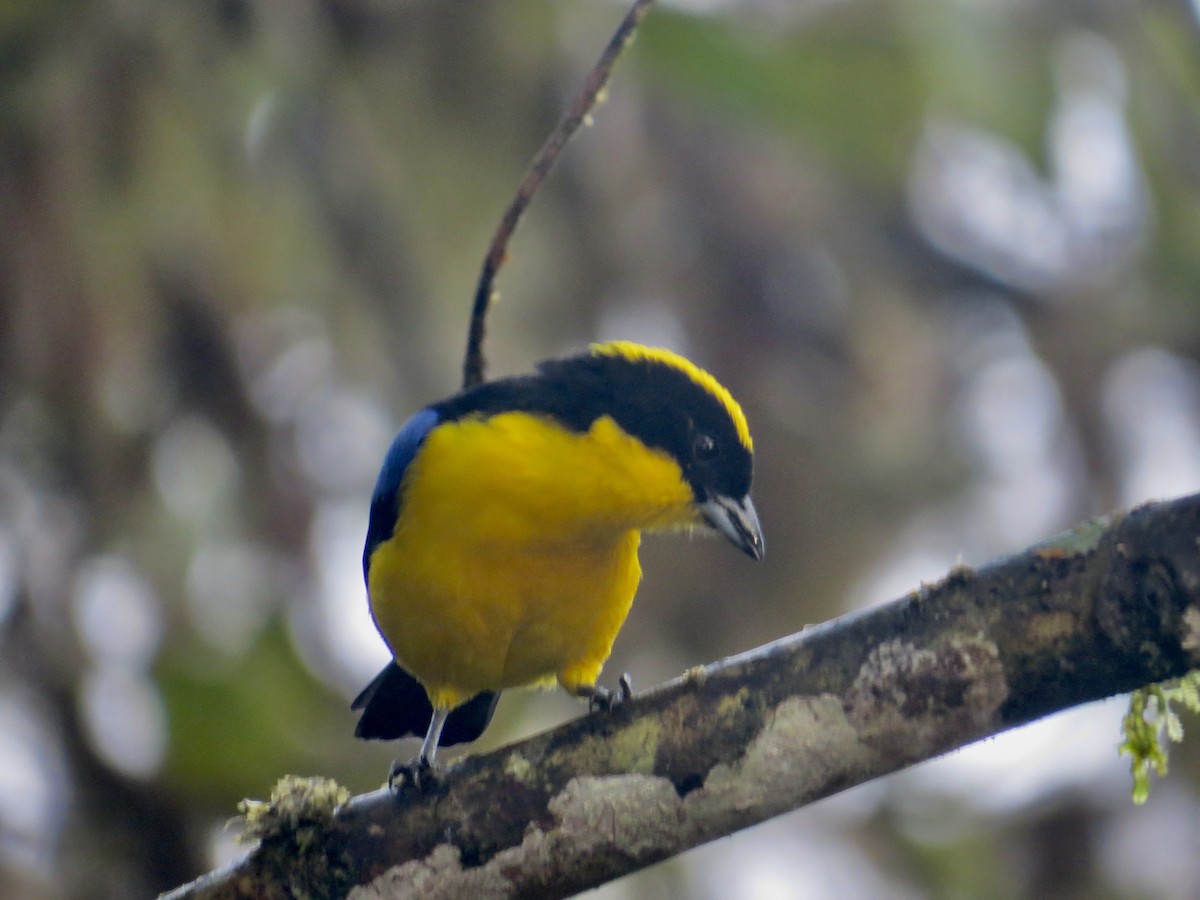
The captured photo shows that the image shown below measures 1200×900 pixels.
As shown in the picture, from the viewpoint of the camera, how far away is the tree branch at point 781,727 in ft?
8.34

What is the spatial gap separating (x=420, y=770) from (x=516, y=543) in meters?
0.73

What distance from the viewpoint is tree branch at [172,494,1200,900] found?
2.54 m

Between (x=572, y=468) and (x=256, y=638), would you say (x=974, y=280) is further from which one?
(x=572, y=468)

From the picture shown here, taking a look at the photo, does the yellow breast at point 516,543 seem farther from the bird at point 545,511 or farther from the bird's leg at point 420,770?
the bird's leg at point 420,770

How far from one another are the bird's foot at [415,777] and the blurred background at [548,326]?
2.68m

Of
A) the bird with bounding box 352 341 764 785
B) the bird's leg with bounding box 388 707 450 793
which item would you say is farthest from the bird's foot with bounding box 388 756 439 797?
the bird with bounding box 352 341 764 785

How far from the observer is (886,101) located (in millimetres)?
7328

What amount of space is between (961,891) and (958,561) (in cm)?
459

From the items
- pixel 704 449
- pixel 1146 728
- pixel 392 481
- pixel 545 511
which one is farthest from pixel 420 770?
pixel 1146 728

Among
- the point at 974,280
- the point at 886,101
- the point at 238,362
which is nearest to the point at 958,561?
the point at 238,362

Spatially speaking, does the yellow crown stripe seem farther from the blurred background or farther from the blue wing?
the blurred background

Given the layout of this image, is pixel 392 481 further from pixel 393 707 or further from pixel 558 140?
pixel 558 140

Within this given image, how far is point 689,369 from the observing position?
3805 millimetres

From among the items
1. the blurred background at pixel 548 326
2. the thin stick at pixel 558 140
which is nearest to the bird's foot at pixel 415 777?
the thin stick at pixel 558 140
